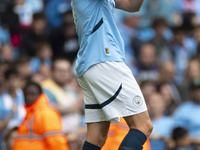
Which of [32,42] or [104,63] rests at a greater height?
[104,63]

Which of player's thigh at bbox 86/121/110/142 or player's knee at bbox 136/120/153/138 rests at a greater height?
player's knee at bbox 136/120/153/138

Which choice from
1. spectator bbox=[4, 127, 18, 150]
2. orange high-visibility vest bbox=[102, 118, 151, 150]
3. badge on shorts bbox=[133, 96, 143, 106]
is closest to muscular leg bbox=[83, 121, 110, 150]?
badge on shorts bbox=[133, 96, 143, 106]

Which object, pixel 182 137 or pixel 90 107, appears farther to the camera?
pixel 182 137

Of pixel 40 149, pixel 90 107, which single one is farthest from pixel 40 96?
pixel 90 107

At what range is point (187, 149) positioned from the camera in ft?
26.6

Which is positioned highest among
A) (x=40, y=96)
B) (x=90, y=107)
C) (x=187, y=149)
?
(x=90, y=107)

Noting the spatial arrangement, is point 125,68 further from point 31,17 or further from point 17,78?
point 31,17

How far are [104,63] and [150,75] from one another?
6.44m

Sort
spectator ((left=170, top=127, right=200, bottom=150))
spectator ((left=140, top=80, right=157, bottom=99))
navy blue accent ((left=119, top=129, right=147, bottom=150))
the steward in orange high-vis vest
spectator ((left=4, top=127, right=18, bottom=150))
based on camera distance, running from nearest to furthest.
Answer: navy blue accent ((left=119, top=129, right=147, bottom=150)), the steward in orange high-vis vest, spectator ((left=4, top=127, right=18, bottom=150)), spectator ((left=170, top=127, right=200, bottom=150)), spectator ((left=140, top=80, right=157, bottom=99))

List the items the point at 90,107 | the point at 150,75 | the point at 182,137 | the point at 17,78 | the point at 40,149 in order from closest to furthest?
1. the point at 90,107
2. the point at 40,149
3. the point at 182,137
4. the point at 17,78
5. the point at 150,75

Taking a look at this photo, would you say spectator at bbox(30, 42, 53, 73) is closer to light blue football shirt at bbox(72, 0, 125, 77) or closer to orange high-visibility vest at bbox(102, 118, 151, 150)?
orange high-visibility vest at bbox(102, 118, 151, 150)

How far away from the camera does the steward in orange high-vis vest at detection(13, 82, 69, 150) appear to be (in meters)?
6.07

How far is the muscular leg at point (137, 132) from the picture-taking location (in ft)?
13.4

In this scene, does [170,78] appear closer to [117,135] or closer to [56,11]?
[56,11]
